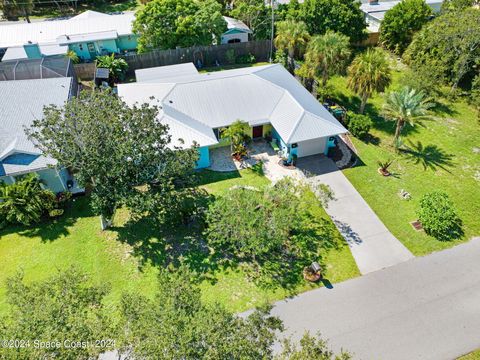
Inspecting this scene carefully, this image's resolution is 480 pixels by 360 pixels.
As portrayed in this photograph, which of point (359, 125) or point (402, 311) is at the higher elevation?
point (359, 125)

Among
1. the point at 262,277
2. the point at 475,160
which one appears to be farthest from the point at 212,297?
the point at 475,160

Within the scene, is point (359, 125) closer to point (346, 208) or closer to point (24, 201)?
point (346, 208)

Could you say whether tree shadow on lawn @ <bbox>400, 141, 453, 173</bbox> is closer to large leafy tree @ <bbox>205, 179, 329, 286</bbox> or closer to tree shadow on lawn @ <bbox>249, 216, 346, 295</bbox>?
large leafy tree @ <bbox>205, 179, 329, 286</bbox>

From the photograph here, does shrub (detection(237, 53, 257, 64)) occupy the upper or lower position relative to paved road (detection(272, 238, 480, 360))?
upper

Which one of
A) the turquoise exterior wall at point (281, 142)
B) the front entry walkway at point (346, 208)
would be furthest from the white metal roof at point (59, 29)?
the front entry walkway at point (346, 208)

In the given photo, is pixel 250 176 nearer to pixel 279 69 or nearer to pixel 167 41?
pixel 279 69

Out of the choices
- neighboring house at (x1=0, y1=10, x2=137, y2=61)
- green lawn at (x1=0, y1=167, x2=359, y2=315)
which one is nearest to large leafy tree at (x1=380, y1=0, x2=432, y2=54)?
green lawn at (x1=0, y1=167, x2=359, y2=315)

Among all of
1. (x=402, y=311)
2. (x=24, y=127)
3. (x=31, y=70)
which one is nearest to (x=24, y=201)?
(x=24, y=127)
